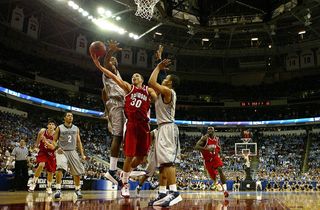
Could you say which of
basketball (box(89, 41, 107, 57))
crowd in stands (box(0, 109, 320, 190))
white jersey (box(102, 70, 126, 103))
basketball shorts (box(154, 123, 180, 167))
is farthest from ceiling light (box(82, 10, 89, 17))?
basketball shorts (box(154, 123, 180, 167))

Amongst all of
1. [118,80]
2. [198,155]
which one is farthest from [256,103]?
[118,80]

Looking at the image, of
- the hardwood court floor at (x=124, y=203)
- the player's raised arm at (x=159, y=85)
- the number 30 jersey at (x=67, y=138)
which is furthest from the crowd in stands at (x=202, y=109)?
the player's raised arm at (x=159, y=85)

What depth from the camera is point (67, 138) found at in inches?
280

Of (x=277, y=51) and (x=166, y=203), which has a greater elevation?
(x=277, y=51)

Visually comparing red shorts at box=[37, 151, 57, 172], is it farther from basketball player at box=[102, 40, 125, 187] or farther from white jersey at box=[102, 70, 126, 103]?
white jersey at box=[102, 70, 126, 103]

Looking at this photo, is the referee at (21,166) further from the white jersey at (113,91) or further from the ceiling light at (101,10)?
the ceiling light at (101,10)

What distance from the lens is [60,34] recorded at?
27969 millimetres

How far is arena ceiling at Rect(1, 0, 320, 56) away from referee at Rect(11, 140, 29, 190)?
39.5 ft

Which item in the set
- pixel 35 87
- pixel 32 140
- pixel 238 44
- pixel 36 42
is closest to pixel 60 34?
pixel 36 42

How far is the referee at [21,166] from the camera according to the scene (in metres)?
11.4

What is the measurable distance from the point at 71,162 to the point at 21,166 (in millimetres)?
5736

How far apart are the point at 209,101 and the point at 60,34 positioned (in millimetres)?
15637

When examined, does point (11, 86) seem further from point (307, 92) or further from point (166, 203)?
point (307, 92)

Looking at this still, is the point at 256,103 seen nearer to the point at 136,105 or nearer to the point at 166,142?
the point at 136,105
